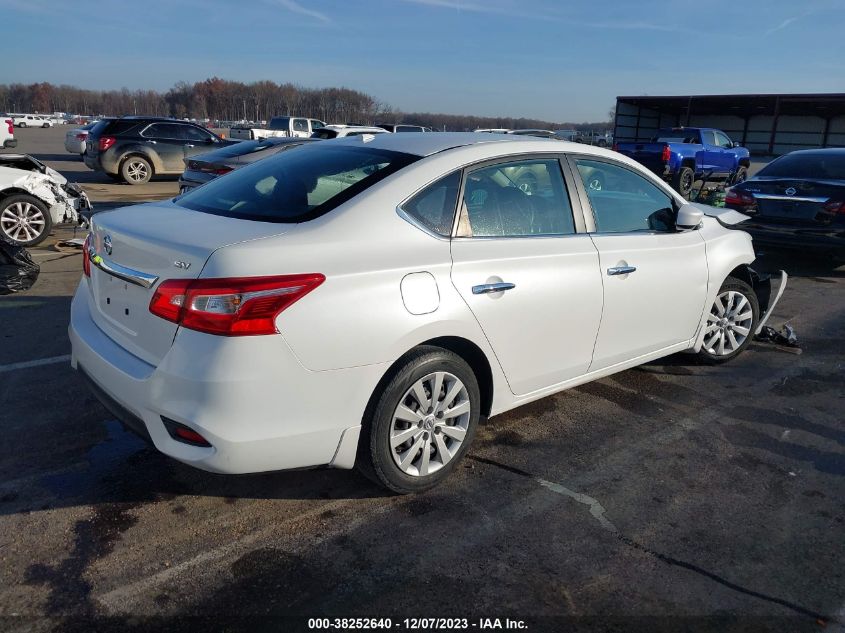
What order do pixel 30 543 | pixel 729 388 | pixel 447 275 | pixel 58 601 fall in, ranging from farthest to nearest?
pixel 729 388, pixel 447 275, pixel 30 543, pixel 58 601

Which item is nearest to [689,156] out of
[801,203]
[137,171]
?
[801,203]

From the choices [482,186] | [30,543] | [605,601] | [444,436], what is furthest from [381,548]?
[482,186]

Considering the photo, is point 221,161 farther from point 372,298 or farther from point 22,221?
point 372,298

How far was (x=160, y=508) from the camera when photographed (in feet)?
10.2

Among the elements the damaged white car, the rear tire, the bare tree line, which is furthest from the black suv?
the bare tree line

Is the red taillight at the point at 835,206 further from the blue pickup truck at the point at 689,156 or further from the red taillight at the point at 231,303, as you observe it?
the blue pickup truck at the point at 689,156

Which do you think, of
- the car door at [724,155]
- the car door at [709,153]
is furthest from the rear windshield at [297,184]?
the car door at [724,155]

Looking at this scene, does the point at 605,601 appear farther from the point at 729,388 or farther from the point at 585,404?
the point at 729,388

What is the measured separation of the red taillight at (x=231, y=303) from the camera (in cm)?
259

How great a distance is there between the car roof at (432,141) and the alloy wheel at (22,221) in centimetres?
638

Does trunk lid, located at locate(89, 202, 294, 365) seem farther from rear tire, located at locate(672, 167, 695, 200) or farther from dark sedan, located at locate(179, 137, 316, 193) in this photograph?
rear tire, located at locate(672, 167, 695, 200)

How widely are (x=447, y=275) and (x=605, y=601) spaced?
4.90 ft

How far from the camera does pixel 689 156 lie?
19.6 m

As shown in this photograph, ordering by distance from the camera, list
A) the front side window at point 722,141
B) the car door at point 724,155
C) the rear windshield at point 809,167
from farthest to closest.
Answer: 1. the front side window at point 722,141
2. the car door at point 724,155
3. the rear windshield at point 809,167
